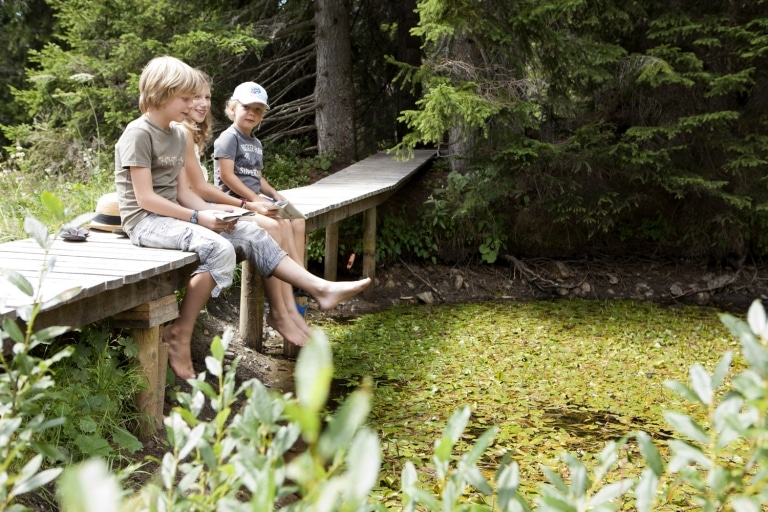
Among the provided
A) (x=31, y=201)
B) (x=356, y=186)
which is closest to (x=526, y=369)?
(x=356, y=186)


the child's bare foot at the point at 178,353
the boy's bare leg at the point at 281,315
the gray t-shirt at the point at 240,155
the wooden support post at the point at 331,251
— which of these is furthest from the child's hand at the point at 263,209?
the wooden support post at the point at 331,251

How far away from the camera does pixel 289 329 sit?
450 centimetres

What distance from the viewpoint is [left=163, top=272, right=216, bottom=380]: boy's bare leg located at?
12.2 ft

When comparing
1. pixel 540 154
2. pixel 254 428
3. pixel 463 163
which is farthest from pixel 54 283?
pixel 463 163

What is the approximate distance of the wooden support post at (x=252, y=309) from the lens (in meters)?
5.12

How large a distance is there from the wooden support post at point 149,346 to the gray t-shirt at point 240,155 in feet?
Result: 5.36

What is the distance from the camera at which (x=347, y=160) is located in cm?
930

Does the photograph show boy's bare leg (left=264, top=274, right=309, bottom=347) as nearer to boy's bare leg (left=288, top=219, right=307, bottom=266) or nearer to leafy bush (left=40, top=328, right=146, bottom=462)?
boy's bare leg (left=288, top=219, right=307, bottom=266)

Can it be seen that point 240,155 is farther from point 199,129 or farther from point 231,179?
Answer: point 199,129

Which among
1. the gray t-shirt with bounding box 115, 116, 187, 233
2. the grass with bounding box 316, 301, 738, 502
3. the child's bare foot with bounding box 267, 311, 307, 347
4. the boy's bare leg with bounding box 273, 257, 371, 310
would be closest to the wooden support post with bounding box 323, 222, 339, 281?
the grass with bounding box 316, 301, 738, 502

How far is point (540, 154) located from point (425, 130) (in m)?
1.57

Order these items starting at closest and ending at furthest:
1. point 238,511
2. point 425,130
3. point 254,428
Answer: point 238,511, point 254,428, point 425,130

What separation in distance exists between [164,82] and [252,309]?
2073 mm

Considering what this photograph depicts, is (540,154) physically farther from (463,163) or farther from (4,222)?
(4,222)
